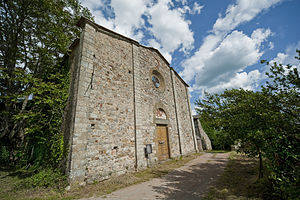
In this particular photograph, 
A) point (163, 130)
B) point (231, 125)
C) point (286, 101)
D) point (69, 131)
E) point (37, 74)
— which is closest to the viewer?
point (286, 101)

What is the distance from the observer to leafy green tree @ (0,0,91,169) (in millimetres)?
6176

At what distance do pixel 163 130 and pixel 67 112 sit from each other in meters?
6.03

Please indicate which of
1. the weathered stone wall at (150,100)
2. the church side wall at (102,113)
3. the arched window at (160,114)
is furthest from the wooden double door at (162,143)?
the church side wall at (102,113)

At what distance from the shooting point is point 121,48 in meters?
8.16

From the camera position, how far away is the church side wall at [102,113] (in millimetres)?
5168

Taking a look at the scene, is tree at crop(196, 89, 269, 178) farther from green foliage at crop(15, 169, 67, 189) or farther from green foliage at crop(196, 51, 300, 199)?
green foliage at crop(15, 169, 67, 189)

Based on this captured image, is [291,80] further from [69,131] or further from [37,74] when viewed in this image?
[37,74]

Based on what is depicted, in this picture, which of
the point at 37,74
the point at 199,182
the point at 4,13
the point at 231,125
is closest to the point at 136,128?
the point at 199,182

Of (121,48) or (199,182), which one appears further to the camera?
(121,48)

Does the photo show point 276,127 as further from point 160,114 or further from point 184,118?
point 184,118

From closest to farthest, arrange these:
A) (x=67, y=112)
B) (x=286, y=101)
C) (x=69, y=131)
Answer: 1. (x=286, y=101)
2. (x=69, y=131)
3. (x=67, y=112)

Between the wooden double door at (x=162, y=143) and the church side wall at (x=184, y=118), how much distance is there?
195 centimetres

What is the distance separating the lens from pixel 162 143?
895cm

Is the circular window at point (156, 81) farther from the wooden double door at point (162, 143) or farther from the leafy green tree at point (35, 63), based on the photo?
the leafy green tree at point (35, 63)
